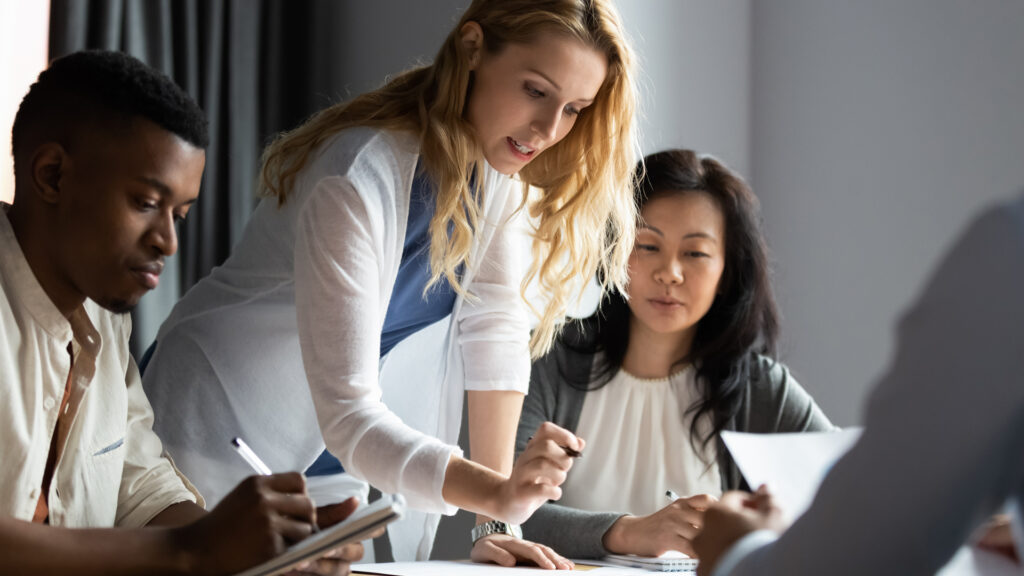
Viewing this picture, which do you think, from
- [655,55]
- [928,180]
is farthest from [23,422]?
[928,180]

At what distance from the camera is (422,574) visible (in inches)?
44.5

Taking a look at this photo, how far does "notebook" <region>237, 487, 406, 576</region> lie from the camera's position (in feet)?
2.41

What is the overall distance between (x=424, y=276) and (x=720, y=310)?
0.76m

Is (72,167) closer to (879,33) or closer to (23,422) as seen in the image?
(23,422)

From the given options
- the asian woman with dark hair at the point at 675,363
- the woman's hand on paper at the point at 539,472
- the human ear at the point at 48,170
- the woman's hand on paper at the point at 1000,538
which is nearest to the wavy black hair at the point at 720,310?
the asian woman with dark hair at the point at 675,363

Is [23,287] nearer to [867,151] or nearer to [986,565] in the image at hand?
[986,565]

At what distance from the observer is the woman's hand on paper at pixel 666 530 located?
1373mm

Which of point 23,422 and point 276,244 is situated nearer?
point 23,422

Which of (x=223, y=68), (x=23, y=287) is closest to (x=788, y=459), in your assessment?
(x=23, y=287)

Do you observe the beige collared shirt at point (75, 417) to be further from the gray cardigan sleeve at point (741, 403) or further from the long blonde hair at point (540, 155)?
the gray cardigan sleeve at point (741, 403)

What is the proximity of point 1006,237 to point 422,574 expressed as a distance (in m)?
0.80

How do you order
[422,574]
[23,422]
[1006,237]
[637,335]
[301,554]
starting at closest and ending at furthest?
[1006,237] → [301,554] → [23,422] → [422,574] → [637,335]

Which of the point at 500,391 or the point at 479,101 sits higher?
the point at 479,101

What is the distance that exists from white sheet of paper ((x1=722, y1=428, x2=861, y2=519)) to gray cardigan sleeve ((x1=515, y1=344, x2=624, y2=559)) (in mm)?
252
